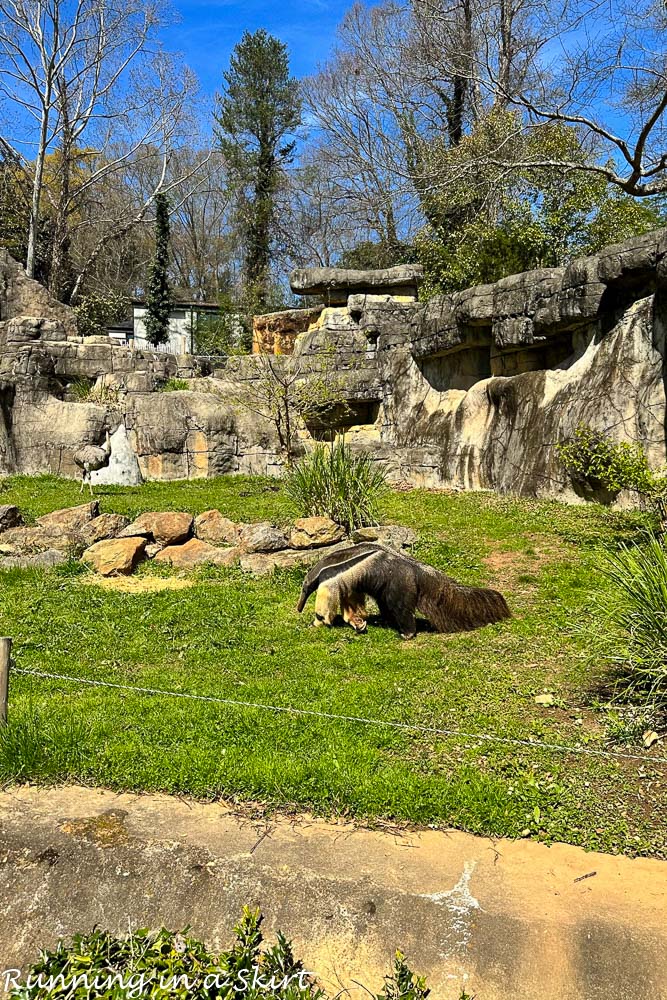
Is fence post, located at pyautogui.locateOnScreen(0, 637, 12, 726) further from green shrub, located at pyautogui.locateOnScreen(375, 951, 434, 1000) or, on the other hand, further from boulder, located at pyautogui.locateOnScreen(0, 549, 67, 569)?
boulder, located at pyautogui.locateOnScreen(0, 549, 67, 569)

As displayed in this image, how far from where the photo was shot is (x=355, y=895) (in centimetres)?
324

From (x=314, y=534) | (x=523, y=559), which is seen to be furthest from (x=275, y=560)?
(x=523, y=559)

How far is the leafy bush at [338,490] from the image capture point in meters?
9.98

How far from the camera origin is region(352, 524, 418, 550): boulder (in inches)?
357

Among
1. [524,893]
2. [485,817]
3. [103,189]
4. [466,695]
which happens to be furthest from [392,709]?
[103,189]

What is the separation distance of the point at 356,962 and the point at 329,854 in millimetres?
584

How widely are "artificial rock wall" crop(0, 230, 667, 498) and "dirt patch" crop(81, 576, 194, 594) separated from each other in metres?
6.33

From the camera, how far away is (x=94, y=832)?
377cm

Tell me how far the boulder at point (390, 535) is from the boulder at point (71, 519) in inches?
152

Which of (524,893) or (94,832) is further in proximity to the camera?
(94,832)

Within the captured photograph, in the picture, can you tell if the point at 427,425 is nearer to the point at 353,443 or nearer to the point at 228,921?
the point at 353,443

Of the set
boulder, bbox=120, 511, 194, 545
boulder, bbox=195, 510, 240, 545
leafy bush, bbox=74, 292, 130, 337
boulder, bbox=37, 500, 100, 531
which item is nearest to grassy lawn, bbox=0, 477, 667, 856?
boulder, bbox=120, 511, 194, 545

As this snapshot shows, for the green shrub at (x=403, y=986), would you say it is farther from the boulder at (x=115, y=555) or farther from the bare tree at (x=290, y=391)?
the bare tree at (x=290, y=391)

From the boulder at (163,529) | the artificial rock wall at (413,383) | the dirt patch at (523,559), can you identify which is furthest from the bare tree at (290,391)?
the dirt patch at (523,559)
